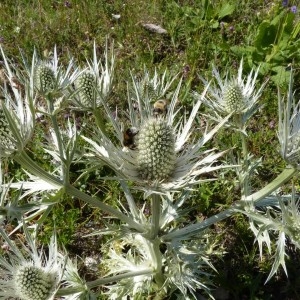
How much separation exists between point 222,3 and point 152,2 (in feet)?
2.09

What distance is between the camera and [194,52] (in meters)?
3.32

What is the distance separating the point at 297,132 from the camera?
1453mm

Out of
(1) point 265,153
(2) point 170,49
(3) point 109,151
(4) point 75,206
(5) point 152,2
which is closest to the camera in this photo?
(3) point 109,151

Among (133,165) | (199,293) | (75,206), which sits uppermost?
(133,165)

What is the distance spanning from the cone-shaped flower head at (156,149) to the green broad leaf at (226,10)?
2447 mm

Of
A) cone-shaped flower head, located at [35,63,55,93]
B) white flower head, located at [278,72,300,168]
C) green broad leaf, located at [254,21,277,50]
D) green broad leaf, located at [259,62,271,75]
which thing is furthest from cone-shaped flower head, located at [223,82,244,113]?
green broad leaf, located at [254,21,277,50]

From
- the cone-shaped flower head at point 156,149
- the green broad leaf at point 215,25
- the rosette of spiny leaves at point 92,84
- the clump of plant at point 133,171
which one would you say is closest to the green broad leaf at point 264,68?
the green broad leaf at point 215,25

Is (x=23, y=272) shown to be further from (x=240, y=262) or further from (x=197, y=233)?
(x=240, y=262)

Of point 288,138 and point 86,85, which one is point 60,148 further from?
point 288,138

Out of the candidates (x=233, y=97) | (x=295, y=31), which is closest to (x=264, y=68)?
(x=295, y=31)

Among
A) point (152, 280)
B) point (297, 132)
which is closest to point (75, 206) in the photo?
point (152, 280)

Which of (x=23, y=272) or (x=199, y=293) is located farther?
(x=199, y=293)

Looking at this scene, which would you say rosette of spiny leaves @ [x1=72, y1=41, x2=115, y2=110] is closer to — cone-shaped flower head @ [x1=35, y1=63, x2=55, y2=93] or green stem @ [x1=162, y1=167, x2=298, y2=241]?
cone-shaped flower head @ [x1=35, y1=63, x2=55, y2=93]

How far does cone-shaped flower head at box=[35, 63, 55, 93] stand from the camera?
1802 mm
